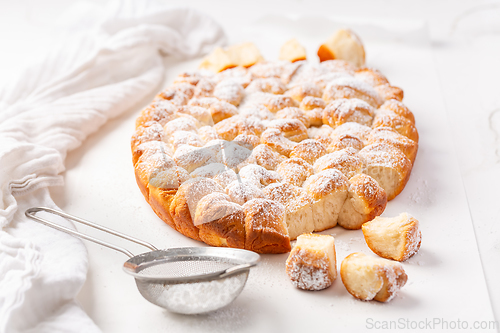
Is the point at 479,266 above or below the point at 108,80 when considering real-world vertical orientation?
below

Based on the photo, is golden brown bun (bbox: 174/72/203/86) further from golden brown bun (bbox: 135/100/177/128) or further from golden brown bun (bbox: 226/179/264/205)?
golden brown bun (bbox: 226/179/264/205)

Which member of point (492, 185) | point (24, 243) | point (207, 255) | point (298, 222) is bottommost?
point (492, 185)

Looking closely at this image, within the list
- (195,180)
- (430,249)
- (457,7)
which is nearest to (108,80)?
(195,180)

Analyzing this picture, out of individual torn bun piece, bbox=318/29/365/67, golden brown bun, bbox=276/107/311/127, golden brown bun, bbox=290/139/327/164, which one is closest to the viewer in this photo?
golden brown bun, bbox=290/139/327/164

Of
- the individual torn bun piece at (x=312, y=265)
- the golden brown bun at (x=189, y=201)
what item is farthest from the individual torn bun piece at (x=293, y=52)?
the individual torn bun piece at (x=312, y=265)

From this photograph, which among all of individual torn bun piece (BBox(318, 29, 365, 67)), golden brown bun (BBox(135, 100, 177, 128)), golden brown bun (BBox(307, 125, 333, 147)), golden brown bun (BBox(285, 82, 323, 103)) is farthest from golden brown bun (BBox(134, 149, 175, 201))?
individual torn bun piece (BBox(318, 29, 365, 67))

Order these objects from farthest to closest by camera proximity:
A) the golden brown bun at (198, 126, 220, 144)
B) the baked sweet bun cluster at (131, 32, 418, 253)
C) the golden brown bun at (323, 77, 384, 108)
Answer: the golden brown bun at (323, 77, 384, 108) → the golden brown bun at (198, 126, 220, 144) → the baked sweet bun cluster at (131, 32, 418, 253)

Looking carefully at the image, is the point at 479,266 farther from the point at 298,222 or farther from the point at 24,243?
the point at 24,243
